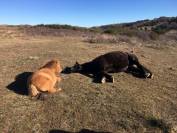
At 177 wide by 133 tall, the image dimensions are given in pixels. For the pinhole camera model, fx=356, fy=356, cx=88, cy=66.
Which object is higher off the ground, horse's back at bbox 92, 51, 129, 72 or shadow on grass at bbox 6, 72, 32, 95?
horse's back at bbox 92, 51, 129, 72

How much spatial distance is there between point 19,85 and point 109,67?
9.99 feet

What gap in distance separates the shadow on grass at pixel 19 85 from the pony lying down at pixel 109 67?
1.41 m

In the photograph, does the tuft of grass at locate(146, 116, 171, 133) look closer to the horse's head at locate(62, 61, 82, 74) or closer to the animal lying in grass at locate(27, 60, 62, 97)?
the animal lying in grass at locate(27, 60, 62, 97)

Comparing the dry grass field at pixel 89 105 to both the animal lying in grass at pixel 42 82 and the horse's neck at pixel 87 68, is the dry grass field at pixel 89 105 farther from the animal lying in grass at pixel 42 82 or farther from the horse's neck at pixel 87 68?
the horse's neck at pixel 87 68

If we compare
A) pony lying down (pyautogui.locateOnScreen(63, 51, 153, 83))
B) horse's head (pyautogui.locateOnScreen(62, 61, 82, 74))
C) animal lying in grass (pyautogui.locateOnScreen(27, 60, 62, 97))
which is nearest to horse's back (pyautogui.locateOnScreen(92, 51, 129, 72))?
pony lying down (pyautogui.locateOnScreen(63, 51, 153, 83))

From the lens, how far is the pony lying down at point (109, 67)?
1116 centimetres

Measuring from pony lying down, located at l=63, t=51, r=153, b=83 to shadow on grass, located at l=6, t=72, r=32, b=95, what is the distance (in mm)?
1410

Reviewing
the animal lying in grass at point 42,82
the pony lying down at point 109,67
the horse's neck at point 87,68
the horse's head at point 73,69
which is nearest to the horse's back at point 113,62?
the pony lying down at point 109,67

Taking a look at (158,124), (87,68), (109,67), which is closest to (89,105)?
(158,124)

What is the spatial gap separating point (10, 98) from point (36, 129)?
153 centimetres

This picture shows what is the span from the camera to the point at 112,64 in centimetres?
1155

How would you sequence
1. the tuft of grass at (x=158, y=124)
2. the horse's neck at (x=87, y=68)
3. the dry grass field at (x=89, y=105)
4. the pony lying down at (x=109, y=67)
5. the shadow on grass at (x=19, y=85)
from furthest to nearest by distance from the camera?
the horse's neck at (x=87, y=68)
the pony lying down at (x=109, y=67)
the shadow on grass at (x=19, y=85)
the tuft of grass at (x=158, y=124)
the dry grass field at (x=89, y=105)

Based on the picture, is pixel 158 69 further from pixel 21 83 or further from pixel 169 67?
pixel 21 83

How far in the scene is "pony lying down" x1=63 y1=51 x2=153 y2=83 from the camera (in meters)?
11.2
